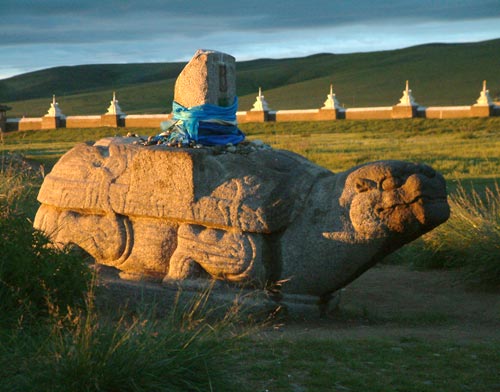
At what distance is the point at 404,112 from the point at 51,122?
15585 millimetres

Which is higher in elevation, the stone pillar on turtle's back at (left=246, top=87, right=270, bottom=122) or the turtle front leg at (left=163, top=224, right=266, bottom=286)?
the stone pillar on turtle's back at (left=246, top=87, right=270, bottom=122)

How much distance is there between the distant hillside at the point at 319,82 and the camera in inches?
2530

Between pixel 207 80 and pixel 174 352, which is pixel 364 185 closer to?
pixel 207 80

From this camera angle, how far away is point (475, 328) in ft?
24.4

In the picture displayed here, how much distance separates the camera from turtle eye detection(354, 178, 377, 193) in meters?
7.19

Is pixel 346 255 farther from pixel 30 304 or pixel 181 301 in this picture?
pixel 30 304

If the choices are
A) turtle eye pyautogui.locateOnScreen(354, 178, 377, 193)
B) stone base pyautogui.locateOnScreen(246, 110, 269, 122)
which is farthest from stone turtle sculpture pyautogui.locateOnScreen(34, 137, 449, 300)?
stone base pyautogui.locateOnScreen(246, 110, 269, 122)

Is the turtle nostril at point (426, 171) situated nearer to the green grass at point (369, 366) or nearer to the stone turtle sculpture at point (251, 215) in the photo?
the stone turtle sculpture at point (251, 215)

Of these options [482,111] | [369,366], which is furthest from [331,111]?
[369,366]

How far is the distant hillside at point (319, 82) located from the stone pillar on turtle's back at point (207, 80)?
4773cm

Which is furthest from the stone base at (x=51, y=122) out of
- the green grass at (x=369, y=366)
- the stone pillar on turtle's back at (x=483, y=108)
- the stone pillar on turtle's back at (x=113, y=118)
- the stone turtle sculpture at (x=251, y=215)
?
the green grass at (x=369, y=366)

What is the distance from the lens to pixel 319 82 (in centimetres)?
7262

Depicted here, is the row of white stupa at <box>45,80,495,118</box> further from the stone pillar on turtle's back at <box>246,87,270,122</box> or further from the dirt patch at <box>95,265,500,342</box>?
the dirt patch at <box>95,265,500,342</box>

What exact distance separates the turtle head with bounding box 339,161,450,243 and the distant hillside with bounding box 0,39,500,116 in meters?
48.7
